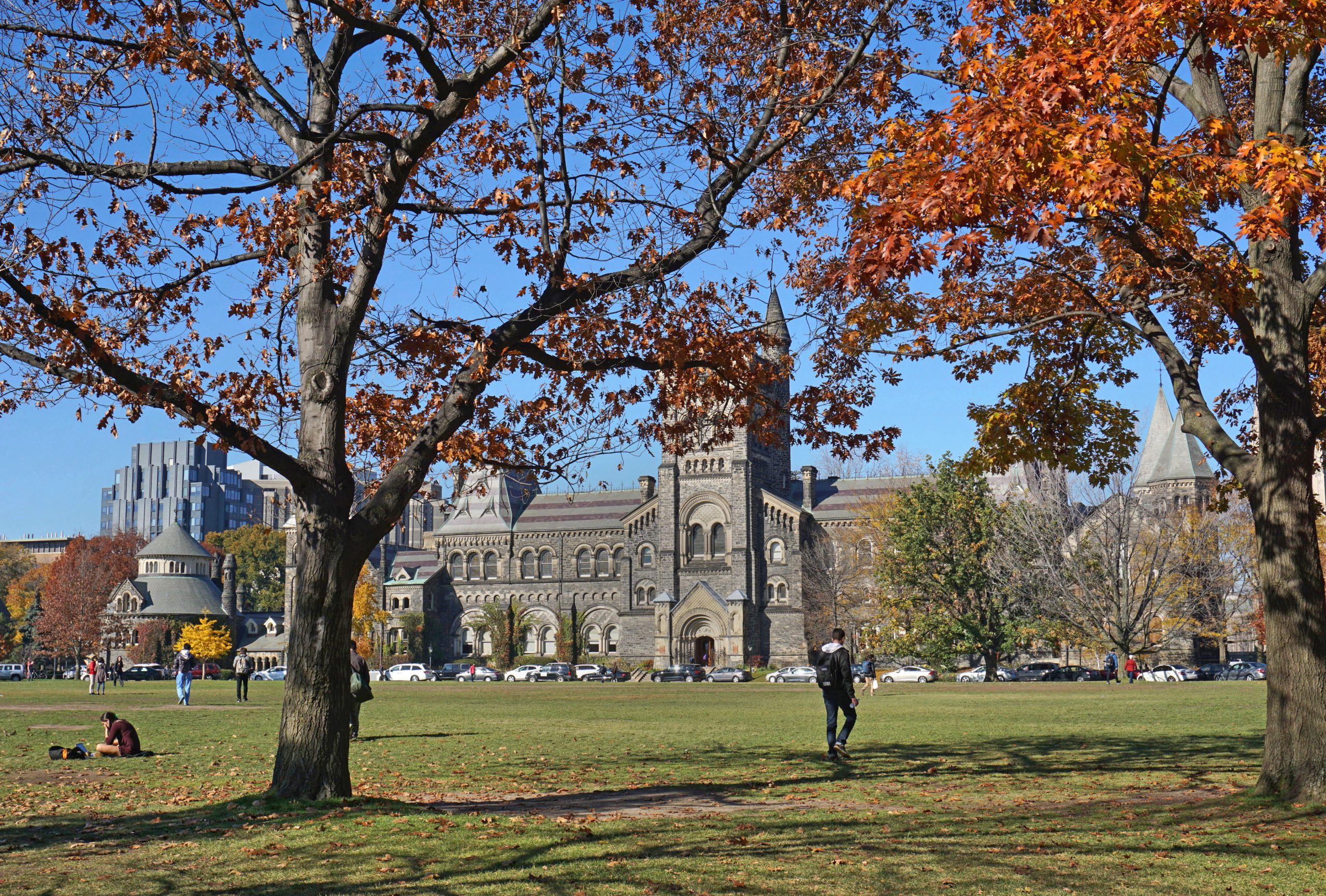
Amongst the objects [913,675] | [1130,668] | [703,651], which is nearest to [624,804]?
[1130,668]

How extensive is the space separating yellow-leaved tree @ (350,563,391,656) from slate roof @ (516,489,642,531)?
1237 cm

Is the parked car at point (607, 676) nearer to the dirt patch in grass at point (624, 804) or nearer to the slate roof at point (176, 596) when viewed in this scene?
the slate roof at point (176, 596)

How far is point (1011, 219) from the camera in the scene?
28.4 feet

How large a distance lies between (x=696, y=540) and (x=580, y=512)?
1536 cm

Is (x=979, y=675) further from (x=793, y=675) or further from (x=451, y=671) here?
(x=451, y=671)

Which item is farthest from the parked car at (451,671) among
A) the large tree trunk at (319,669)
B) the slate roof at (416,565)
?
the large tree trunk at (319,669)

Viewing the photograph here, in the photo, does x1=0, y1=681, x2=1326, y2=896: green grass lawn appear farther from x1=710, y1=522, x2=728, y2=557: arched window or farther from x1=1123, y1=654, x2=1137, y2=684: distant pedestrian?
x1=710, y1=522, x2=728, y2=557: arched window

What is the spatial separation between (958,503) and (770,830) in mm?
45666

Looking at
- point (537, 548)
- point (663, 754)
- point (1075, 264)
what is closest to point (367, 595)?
point (537, 548)

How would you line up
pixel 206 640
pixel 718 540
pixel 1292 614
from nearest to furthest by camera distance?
pixel 1292 614 → pixel 718 540 → pixel 206 640

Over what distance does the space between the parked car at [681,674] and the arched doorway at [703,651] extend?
4334 millimetres

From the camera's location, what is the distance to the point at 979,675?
61531 millimetres

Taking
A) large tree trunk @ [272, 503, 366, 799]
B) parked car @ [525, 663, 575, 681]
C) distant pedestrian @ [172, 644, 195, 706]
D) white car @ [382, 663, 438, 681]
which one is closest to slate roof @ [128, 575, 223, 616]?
white car @ [382, 663, 438, 681]

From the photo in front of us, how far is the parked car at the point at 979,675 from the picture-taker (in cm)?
6062
